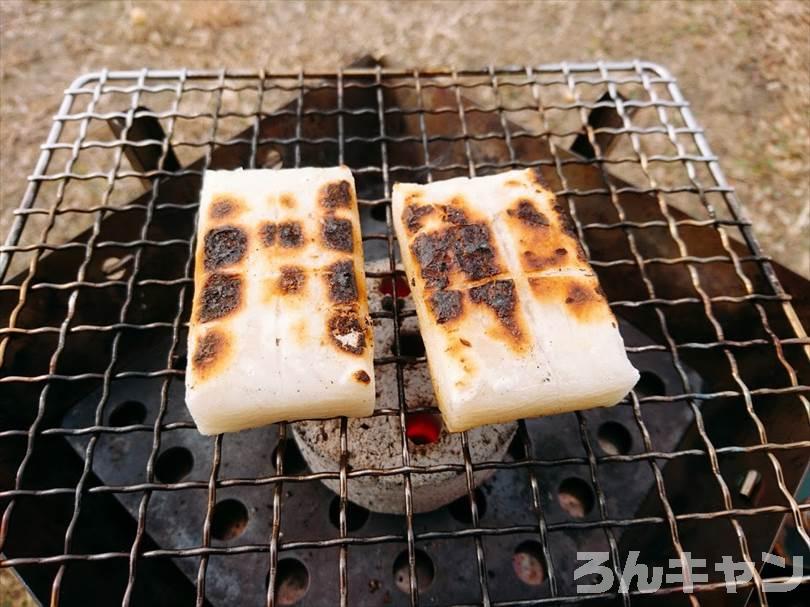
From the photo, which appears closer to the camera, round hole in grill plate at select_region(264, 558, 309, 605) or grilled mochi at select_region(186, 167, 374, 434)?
grilled mochi at select_region(186, 167, 374, 434)

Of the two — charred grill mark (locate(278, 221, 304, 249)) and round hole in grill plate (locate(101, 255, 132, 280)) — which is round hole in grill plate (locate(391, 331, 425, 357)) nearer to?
charred grill mark (locate(278, 221, 304, 249))

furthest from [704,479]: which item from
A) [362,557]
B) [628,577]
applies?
[362,557]

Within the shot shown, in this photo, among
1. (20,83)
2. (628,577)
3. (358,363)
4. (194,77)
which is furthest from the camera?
(20,83)

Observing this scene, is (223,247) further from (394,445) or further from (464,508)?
(464,508)

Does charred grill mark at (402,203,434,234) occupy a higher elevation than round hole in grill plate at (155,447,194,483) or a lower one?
higher

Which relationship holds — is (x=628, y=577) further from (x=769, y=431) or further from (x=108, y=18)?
(x=108, y=18)

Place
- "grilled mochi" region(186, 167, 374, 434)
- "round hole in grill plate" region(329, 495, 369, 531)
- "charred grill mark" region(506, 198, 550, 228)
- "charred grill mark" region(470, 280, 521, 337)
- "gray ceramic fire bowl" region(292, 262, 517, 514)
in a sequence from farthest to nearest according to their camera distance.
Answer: "round hole in grill plate" region(329, 495, 369, 531)
"gray ceramic fire bowl" region(292, 262, 517, 514)
"charred grill mark" region(506, 198, 550, 228)
"charred grill mark" region(470, 280, 521, 337)
"grilled mochi" region(186, 167, 374, 434)

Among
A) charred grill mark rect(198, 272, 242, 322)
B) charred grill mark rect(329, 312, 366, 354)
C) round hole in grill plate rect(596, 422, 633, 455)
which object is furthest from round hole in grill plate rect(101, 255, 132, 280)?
round hole in grill plate rect(596, 422, 633, 455)
